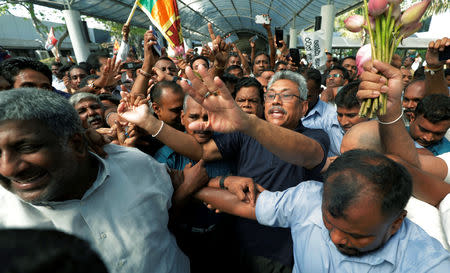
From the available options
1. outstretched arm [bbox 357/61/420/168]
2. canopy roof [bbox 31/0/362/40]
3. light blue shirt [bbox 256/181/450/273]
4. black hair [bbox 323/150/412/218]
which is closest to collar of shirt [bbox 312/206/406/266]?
light blue shirt [bbox 256/181/450/273]

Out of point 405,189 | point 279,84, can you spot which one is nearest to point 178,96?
point 279,84

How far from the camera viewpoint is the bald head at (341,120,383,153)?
5.23 feet

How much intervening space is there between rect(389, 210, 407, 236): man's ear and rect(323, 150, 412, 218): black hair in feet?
0.19

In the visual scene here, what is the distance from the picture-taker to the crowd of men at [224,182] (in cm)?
94

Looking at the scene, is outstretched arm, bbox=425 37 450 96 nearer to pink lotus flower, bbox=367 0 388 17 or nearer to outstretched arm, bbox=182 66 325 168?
pink lotus flower, bbox=367 0 388 17

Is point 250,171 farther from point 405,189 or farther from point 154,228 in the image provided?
point 405,189

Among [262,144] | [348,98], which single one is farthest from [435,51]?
[262,144]

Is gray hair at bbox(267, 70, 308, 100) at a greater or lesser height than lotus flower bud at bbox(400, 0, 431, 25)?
lesser

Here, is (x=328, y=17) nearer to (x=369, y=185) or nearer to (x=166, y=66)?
(x=166, y=66)

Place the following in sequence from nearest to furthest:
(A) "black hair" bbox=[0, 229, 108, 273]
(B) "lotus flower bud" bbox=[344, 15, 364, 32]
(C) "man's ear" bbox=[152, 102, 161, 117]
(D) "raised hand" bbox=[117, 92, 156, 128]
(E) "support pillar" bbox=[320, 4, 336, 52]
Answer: (A) "black hair" bbox=[0, 229, 108, 273] → (B) "lotus flower bud" bbox=[344, 15, 364, 32] → (D) "raised hand" bbox=[117, 92, 156, 128] → (C) "man's ear" bbox=[152, 102, 161, 117] → (E) "support pillar" bbox=[320, 4, 336, 52]

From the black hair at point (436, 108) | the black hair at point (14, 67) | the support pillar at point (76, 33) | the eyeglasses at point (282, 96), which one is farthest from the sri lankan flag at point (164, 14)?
the support pillar at point (76, 33)

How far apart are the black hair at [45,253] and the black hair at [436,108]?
2.57 m

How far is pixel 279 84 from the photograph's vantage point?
1.95 metres

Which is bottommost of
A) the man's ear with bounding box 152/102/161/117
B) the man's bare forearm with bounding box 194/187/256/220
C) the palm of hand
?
the man's bare forearm with bounding box 194/187/256/220
